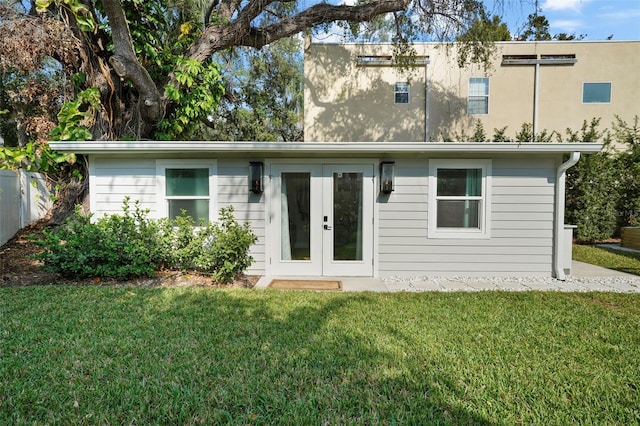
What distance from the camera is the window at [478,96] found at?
38.8ft

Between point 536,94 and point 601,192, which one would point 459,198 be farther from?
point 536,94

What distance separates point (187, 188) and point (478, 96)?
34.8ft

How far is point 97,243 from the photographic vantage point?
210 inches

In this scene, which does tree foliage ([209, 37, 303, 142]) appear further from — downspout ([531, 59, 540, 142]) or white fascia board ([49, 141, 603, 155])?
downspout ([531, 59, 540, 142])

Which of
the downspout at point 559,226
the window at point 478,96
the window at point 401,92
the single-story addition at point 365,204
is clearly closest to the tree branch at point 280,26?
the window at point 401,92

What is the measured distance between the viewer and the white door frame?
19.9 feet

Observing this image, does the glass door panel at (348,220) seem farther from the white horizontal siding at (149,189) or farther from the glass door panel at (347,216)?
the white horizontal siding at (149,189)

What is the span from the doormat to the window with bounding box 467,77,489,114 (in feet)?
30.7

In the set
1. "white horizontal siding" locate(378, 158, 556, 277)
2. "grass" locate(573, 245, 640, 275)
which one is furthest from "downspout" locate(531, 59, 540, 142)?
"white horizontal siding" locate(378, 158, 556, 277)

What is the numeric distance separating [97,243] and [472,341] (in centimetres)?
553

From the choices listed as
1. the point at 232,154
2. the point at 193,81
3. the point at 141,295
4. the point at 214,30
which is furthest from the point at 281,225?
the point at 214,30

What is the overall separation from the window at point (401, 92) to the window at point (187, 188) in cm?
817

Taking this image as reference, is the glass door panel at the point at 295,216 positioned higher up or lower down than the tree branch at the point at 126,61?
lower down

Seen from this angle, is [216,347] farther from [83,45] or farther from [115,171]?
[83,45]
